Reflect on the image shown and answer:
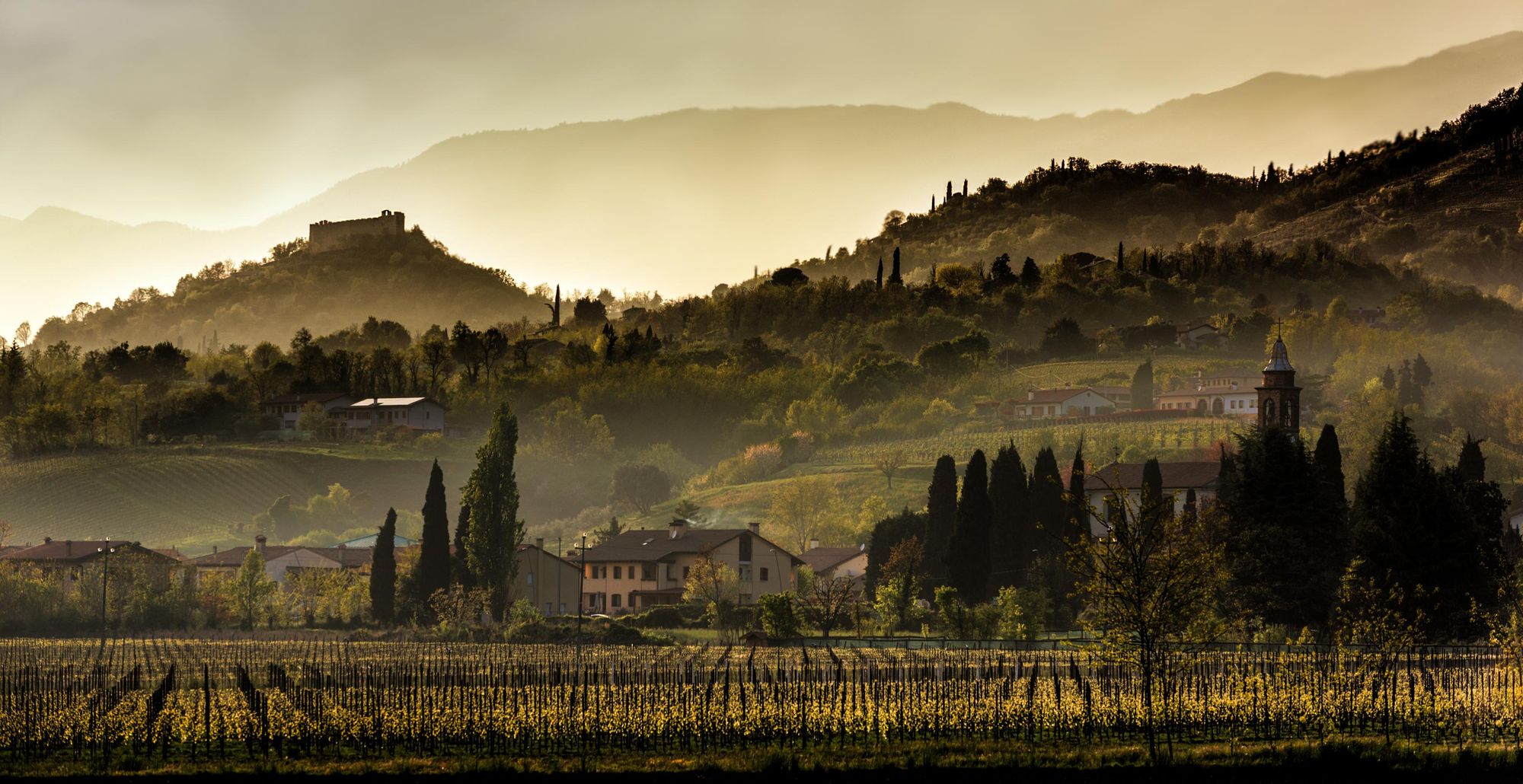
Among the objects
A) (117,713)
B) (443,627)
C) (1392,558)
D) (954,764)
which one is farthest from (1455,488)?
(117,713)

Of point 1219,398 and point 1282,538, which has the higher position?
point 1219,398

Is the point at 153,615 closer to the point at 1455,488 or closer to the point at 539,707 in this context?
the point at 539,707

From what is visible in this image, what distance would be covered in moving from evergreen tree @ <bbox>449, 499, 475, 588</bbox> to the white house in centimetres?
10196

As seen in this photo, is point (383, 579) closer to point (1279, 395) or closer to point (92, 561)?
point (92, 561)

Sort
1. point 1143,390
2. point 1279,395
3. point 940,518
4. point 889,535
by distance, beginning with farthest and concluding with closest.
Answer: point 1143,390, point 1279,395, point 889,535, point 940,518

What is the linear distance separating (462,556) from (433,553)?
2.08 meters

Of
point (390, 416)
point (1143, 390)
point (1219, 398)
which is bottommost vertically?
point (390, 416)

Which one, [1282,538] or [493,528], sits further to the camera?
[493,528]

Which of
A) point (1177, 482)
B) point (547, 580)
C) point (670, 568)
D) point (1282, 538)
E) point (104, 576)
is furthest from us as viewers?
point (1177, 482)

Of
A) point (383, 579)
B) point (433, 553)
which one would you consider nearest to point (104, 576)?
point (383, 579)

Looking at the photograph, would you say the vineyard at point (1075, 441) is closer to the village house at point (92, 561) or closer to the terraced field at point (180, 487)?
the terraced field at point (180, 487)

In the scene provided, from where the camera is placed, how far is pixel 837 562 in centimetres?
11938

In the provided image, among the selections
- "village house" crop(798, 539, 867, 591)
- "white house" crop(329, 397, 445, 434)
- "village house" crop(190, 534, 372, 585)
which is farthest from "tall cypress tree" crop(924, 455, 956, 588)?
"white house" crop(329, 397, 445, 434)

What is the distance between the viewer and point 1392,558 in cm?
6938
